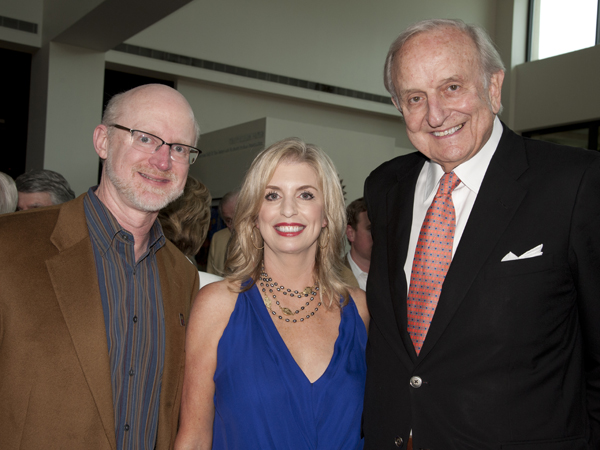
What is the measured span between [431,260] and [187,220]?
1.52 metres

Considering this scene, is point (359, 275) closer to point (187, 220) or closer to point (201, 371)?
point (187, 220)

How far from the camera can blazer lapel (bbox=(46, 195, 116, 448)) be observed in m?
1.70

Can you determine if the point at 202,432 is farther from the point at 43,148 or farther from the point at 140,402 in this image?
the point at 43,148

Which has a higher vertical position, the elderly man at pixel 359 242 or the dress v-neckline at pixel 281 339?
the elderly man at pixel 359 242

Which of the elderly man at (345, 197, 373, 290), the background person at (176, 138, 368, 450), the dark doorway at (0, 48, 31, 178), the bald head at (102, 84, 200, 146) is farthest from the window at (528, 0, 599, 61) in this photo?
the bald head at (102, 84, 200, 146)

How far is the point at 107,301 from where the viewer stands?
6.05 ft


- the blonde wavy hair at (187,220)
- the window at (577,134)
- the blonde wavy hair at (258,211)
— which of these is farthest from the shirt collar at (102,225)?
the window at (577,134)

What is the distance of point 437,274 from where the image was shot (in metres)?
1.71

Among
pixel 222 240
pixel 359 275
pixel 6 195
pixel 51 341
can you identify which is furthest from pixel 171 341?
pixel 222 240

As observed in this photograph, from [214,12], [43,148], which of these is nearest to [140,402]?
[43,148]

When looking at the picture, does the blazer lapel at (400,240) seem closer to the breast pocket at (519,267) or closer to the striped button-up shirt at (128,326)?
the breast pocket at (519,267)

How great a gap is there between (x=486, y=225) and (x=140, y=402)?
1.24 meters

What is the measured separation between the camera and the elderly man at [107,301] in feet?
5.42

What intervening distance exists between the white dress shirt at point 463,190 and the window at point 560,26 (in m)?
9.67
